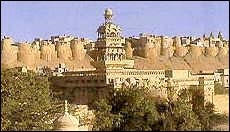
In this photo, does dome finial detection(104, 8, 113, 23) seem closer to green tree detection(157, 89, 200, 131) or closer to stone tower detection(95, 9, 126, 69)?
stone tower detection(95, 9, 126, 69)

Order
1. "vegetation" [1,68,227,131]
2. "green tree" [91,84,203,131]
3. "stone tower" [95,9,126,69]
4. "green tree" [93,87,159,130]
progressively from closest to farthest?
"green tree" [91,84,203,131] → "green tree" [93,87,159,130] → "vegetation" [1,68,227,131] → "stone tower" [95,9,126,69]

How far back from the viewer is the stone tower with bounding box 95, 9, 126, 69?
77.2 ft

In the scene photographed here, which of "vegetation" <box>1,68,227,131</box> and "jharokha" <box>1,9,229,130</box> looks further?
"jharokha" <box>1,9,229,130</box>

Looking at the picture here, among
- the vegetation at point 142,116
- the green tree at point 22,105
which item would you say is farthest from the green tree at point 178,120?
the green tree at point 22,105

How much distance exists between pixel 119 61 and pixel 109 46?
689mm

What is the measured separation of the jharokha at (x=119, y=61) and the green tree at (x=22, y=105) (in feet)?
16.2

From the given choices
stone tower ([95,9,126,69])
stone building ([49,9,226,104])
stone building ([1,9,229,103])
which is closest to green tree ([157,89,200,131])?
stone building ([49,9,226,104])

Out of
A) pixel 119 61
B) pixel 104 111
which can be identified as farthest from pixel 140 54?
pixel 104 111

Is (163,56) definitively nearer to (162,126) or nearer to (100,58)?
(100,58)

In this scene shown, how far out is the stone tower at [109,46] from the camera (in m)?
23.5

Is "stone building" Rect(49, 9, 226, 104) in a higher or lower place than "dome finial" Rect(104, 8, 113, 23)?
lower

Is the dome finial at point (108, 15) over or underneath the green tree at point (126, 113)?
over

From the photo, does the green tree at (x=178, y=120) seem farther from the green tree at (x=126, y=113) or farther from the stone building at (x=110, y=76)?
the stone building at (x=110, y=76)

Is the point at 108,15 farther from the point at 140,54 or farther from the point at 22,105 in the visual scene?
the point at 140,54
